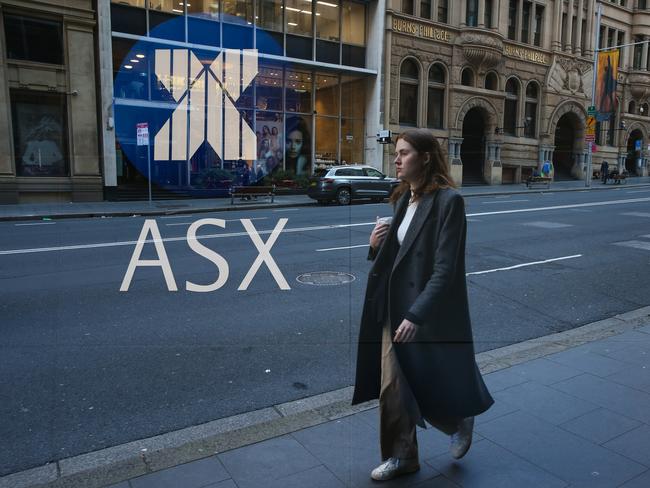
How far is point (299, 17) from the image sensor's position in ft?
85.3

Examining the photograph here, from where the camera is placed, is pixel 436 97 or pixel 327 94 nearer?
pixel 327 94

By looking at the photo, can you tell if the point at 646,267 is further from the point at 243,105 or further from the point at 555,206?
the point at 555,206

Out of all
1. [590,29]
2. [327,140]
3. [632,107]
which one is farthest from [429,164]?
[632,107]

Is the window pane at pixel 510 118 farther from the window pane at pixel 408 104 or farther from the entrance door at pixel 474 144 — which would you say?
the window pane at pixel 408 104

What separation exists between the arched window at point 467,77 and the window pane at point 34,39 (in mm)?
21765

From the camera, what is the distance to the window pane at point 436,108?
106 ft

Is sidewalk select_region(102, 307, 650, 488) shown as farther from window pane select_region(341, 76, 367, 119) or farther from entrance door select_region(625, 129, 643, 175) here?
entrance door select_region(625, 129, 643, 175)

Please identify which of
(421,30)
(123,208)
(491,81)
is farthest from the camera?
(491,81)

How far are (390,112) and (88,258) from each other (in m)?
23.4

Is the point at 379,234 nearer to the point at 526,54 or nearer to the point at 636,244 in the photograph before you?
the point at 636,244

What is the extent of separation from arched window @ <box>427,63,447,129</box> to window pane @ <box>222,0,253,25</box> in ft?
63.5

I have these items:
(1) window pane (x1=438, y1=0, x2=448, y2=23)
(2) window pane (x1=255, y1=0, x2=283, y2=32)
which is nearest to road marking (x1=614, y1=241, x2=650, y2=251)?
(2) window pane (x1=255, y1=0, x2=283, y2=32)

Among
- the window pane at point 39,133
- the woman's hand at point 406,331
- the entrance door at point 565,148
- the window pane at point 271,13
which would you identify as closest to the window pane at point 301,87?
the window pane at point 271,13

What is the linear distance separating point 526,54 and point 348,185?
22.7 m
